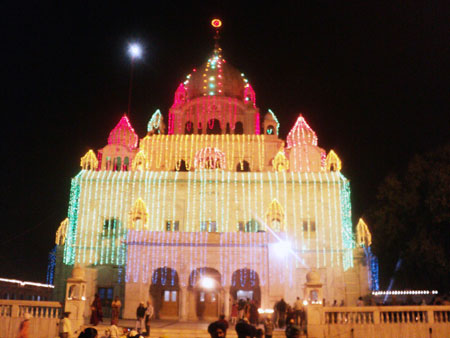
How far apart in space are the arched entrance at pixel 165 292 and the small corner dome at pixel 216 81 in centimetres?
1559

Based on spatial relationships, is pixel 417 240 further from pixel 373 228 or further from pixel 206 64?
pixel 206 64

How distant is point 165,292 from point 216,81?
17765 mm

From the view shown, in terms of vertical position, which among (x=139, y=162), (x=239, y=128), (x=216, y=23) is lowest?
(x=139, y=162)

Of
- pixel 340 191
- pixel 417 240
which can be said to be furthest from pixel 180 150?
pixel 417 240

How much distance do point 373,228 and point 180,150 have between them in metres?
13.9

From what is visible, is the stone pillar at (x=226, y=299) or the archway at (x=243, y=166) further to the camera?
the archway at (x=243, y=166)

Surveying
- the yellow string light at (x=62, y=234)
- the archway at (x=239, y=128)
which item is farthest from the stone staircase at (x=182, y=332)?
the archway at (x=239, y=128)

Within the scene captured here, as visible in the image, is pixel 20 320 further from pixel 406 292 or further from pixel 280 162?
pixel 406 292

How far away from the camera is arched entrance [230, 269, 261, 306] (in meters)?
28.8

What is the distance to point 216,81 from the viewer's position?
39.8m

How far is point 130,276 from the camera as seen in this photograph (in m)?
26.2

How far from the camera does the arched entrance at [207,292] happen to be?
28559mm

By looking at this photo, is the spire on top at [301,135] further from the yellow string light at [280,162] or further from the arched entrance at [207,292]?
the arched entrance at [207,292]

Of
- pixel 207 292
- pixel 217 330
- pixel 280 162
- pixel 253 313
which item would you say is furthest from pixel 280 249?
pixel 217 330
